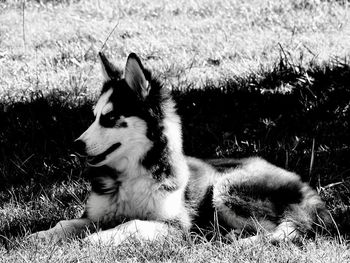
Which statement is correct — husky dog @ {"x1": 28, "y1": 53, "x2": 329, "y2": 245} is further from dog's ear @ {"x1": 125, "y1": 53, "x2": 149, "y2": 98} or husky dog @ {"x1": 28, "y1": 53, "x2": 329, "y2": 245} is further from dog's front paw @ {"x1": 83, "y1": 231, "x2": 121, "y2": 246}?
dog's front paw @ {"x1": 83, "y1": 231, "x2": 121, "y2": 246}

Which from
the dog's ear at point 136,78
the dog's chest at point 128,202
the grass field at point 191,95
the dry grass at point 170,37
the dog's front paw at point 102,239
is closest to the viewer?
the dog's front paw at point 102,239

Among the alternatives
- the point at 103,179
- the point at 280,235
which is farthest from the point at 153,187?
the point at 280,235

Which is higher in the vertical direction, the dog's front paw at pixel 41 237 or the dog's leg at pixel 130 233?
the dog's leg at pixel 130 233

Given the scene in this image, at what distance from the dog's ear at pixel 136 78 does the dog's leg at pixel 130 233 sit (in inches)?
34.2

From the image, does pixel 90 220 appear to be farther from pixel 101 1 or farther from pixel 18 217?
pixel 101 1

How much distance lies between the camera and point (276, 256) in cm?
346

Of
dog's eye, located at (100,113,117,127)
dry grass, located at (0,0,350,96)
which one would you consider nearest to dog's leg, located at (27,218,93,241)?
dog's eye, located at (100,113,117,127)

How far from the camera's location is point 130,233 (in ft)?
12.2

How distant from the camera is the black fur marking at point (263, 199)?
13.5ft

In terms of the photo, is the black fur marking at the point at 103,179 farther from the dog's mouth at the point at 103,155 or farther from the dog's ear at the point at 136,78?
the dog's ear at the point at 136,78

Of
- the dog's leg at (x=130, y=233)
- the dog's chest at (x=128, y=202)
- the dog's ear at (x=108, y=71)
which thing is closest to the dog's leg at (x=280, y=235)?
the dog's leg at (x=130, y=233)

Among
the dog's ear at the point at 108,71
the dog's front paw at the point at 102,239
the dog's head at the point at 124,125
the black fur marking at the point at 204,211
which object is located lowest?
the black fur marking at the point at 204,211

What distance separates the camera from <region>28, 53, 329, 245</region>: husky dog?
397 centimetres

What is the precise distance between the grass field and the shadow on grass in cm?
1
